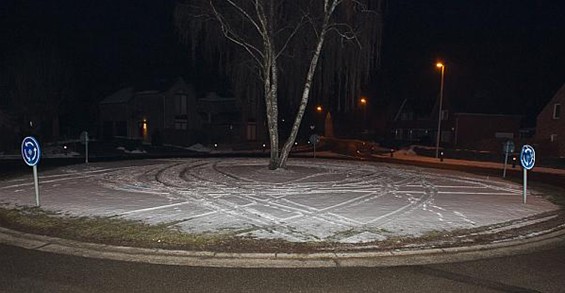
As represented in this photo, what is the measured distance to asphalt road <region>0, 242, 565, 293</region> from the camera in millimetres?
5641

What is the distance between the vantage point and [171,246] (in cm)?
734

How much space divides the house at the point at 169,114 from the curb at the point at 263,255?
129 ft

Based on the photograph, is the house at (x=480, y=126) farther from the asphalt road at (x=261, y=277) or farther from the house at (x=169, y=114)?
the asphalt road at (x=261, y=277)

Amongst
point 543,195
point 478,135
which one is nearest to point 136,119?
point 478,135

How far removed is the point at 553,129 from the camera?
3888cm

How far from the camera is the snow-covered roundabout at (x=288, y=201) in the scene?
29.5 ft

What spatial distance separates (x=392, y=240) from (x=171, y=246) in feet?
13.7

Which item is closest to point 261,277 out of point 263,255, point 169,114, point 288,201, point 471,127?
point 263,255

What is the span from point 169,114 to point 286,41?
1293 inches

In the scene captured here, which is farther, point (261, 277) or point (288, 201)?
point (288, 201)

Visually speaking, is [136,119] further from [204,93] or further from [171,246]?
[171,246]

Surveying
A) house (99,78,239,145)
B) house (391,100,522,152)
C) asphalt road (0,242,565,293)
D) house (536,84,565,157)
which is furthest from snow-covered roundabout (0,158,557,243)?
house (391,100,522,152)

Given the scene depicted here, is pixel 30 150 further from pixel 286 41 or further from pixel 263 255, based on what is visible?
pixel 286 41

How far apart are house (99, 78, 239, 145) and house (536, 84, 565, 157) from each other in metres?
33.3
